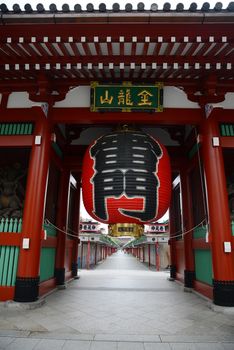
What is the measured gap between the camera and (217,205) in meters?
6.54

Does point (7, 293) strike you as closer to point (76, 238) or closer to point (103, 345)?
point (103, 345)

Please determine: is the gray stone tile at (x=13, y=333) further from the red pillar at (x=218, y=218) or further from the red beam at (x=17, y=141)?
the red beam at (x=17, y=141)

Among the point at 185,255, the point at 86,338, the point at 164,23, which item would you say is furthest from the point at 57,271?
the point at 164,23

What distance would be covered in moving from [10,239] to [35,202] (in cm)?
114

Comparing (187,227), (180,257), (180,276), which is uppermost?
(187,227)

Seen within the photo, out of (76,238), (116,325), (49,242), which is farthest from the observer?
(76,238)

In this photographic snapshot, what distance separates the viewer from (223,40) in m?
5.52

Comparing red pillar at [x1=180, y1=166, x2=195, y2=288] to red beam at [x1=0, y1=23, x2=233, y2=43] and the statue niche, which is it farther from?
the statue niche

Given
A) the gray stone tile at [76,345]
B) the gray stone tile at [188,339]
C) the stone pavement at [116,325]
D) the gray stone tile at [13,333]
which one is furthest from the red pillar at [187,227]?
the gray stone tile at [13,333]

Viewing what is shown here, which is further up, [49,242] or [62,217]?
[62,217]

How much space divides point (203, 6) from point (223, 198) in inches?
173

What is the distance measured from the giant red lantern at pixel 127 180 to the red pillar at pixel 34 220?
1794 millimetres

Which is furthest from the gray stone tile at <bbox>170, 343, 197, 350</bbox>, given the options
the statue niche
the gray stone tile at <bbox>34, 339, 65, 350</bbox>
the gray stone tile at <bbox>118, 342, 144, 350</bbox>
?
the statue niche

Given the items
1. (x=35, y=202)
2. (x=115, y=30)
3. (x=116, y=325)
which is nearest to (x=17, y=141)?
(x=35, y=202)
